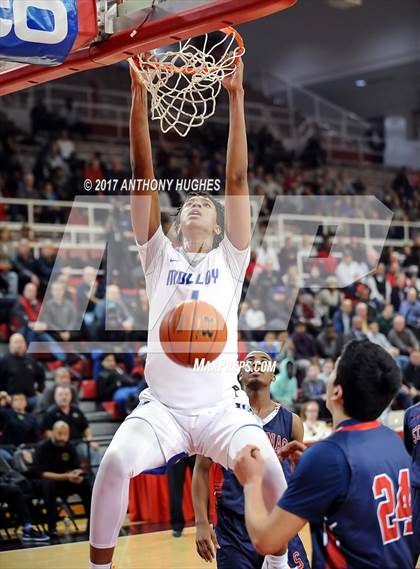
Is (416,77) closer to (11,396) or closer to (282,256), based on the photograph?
(282,256)

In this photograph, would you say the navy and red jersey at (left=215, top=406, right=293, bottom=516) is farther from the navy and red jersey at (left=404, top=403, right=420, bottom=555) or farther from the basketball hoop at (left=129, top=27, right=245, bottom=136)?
the basketball hoop at (left=129, top=27, right=245, bottom=136)

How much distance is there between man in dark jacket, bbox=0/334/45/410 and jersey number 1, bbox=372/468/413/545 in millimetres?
6563

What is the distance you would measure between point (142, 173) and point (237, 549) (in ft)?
6.72

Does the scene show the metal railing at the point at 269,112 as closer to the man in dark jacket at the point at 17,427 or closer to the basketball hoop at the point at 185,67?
the man in dark jacket at the point at 17,427

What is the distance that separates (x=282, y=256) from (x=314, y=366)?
2655 mm

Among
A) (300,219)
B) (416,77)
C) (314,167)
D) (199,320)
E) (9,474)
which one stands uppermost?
(416,77)

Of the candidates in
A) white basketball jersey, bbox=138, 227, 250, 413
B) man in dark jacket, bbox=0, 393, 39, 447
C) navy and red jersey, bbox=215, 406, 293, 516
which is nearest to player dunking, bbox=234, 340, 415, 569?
white basketball jersey, bbox=138, 227, 250, 413

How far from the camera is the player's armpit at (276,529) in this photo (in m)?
3.23

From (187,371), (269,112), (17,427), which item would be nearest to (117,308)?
(17,427)

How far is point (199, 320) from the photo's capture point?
16.2ft

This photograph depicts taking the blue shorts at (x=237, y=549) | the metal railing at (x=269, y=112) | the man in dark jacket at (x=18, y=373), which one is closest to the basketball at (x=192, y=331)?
the blue shorts at (x=237, y=549)

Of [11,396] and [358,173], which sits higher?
[358,173]

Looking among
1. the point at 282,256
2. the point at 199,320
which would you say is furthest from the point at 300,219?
the point at 199,320

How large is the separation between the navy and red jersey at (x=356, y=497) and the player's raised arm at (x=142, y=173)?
195 centimetres
